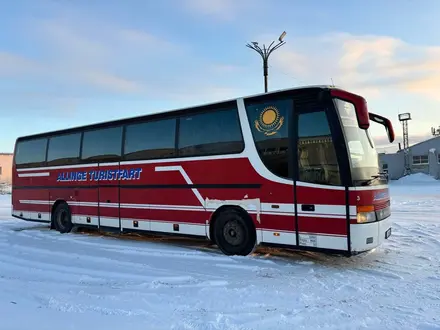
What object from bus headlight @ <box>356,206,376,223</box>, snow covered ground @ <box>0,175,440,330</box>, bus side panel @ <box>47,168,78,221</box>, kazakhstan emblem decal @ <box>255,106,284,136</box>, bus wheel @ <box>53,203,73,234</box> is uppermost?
kazakhstan emblem decal @ <box>255,106,284,136</box>

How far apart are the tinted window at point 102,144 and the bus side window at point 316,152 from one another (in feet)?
17.5

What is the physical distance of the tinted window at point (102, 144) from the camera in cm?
1083

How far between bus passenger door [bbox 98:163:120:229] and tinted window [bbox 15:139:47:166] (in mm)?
3116

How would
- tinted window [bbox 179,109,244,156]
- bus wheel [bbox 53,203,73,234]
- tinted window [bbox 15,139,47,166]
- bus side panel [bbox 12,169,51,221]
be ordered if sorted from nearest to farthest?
tinted window [bbox 179,109,244,156], bus wheel [bbox 53,203,73,234], bus side panel [bbox 12,169,51,221], tinted window [bbox 15,139,47,166]

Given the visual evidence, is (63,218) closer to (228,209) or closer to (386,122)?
(228,209)

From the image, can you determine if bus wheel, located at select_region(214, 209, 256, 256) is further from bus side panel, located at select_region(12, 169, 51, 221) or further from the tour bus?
bus side panel, located at select_region(12, 169, 51, 221)

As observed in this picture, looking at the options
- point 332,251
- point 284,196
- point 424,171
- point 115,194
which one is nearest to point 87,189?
point 115,194

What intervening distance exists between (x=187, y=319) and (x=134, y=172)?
606 centimetres

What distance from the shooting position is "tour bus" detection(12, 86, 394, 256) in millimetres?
6953

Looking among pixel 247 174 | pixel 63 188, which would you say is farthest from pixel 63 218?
pixel 247 174

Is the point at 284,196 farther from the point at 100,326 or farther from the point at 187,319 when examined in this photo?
the point at 100,326

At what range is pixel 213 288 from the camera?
5.95 metres

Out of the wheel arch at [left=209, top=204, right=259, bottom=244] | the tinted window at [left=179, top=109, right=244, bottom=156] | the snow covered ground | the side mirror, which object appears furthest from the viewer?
the side mirror

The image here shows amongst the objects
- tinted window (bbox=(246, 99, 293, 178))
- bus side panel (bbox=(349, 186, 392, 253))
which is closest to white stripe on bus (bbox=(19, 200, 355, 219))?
bus side panel (bbox=(349, 186, 392, 253))
